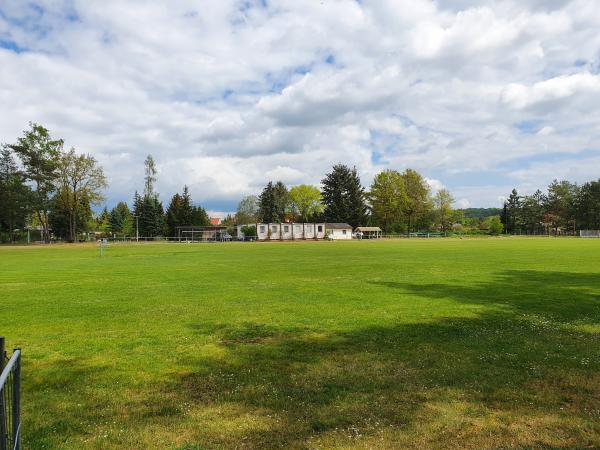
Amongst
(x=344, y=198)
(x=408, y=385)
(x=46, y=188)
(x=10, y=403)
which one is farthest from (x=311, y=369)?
(x=344, y=198)

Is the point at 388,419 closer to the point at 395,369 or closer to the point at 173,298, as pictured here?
the point at 395,369

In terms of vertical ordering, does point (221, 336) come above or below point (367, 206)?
below

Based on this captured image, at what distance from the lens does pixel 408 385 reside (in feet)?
21.9

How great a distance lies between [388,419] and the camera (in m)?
5.50

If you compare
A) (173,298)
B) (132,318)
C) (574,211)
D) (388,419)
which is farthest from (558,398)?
(574,211)

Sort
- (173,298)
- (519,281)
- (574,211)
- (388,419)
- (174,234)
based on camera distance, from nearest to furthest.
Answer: (388,419) → (173,298) → (519,281) → (174,234) → (574,211)

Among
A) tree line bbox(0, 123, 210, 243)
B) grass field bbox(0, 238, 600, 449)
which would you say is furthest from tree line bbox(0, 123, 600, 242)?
grass field bbox(0, 238, 600, 449)

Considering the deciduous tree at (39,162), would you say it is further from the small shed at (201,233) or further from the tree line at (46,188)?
the small shed at (201,233)

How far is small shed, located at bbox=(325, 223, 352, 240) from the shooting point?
106m

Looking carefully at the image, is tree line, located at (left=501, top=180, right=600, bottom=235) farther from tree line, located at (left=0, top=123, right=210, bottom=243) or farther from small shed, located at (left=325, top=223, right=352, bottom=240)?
tree line, located at (left=0, top=123, right=210, bottom=243)

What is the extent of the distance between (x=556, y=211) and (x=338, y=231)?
82433mm

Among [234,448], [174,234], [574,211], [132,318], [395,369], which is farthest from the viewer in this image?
[574,211]

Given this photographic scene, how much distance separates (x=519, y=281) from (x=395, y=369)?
14.4 metres

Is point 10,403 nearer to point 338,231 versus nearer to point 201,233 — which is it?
point 201,233
